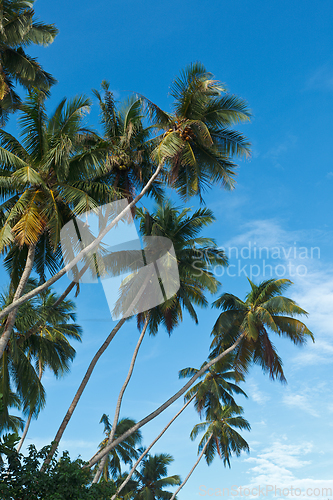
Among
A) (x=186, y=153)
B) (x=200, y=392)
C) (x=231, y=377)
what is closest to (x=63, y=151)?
(x=186, y=153)

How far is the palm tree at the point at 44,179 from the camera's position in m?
12.7

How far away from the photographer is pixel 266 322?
20781 mm

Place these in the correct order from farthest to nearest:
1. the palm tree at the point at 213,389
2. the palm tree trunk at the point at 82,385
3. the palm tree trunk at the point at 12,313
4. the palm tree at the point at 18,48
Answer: the palm tree at the point at 213,389 → the palm tree at the point at 18,48 → the palm tree trunk at the point at 82,385 → the palm tree trunk at the point at 12,313

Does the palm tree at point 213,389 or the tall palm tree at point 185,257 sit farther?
the palm tree at point 213,389

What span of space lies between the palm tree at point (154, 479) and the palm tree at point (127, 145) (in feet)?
80.3

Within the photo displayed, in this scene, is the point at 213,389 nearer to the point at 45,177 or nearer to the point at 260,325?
the point at 260,325

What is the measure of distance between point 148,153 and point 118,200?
271 centimetres

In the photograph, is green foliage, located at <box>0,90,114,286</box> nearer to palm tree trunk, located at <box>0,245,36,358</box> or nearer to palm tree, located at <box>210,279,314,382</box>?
palm tree trunk, located at <box>0,245,36,358</box>

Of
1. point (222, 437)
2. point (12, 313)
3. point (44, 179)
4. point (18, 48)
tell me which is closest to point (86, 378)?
point (12, 313)

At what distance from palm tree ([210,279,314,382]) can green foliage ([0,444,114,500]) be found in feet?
38.1

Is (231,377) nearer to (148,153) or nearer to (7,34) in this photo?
(148,153)

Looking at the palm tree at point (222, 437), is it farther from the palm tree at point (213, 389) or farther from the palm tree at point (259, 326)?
the palm tree at point (259, 326)

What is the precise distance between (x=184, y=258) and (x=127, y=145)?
17.9 feet

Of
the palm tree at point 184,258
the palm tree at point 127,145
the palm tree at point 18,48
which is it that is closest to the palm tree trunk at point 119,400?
the palm tree at point 184,258
